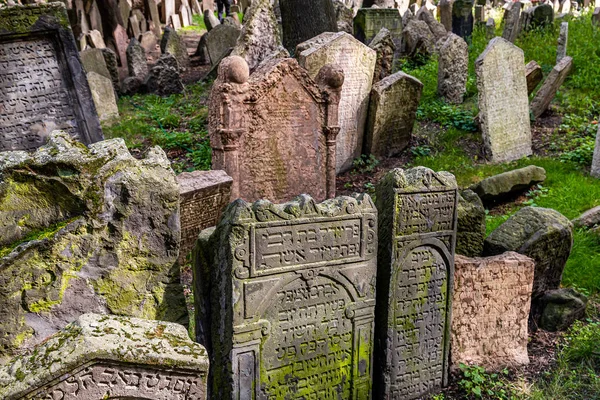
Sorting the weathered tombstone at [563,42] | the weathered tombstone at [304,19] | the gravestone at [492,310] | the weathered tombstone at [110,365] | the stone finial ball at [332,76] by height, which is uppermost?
the weathered tombstone at [304,19]

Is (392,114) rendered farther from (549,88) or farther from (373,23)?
(373,23)

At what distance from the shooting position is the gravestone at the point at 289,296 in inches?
117

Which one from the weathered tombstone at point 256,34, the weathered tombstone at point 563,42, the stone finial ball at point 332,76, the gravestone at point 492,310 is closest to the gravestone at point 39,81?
the stone finial ball at point 332,76

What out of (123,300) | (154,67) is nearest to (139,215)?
(123,300)

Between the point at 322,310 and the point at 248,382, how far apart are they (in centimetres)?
58

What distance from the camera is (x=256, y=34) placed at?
8016 millimetres

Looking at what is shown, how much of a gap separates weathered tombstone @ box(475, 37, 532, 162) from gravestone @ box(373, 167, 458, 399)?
4.55 m

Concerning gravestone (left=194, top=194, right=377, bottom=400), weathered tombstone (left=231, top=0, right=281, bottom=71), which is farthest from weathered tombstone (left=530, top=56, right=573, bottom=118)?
gravestone (left=194, top=194, right=377, bottom=400)

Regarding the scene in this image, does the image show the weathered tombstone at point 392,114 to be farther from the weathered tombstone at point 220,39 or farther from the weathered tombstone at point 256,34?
the weathered tombstone at point 220,39

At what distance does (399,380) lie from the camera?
3.69m

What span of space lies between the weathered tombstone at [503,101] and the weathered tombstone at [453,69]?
1.47 m

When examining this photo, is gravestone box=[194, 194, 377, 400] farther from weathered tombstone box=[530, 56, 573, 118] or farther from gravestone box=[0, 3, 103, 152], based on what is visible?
weathered tombstone box=[530, 56, 573, 118]

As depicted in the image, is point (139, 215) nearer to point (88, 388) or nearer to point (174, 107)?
point (88, 388)

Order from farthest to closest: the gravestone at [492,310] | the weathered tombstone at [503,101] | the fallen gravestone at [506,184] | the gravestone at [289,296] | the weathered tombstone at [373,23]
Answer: the weathered tombstone at [373,23], the weathered tombstone at [503,101], the fallen gravestone at [506,184], the gravestone at [492,310], the gravestone at [289,296]
